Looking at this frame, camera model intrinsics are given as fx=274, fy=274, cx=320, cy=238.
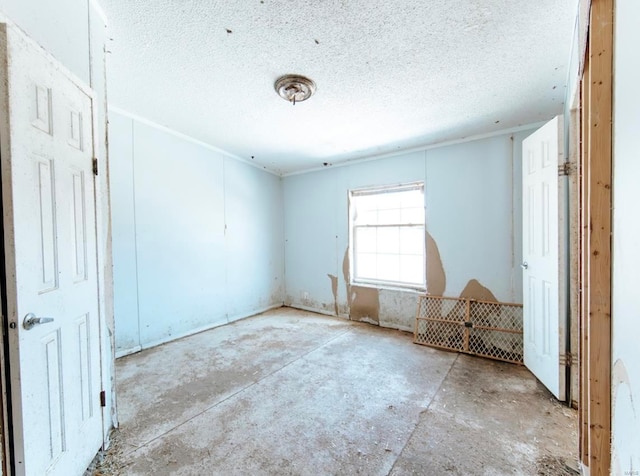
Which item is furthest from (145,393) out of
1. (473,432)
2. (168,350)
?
(473,432)

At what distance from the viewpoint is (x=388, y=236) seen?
399 cm

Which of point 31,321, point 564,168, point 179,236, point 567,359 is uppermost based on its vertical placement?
point 564,168

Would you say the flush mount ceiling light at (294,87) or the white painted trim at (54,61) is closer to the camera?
the white painted trim at (54,61)

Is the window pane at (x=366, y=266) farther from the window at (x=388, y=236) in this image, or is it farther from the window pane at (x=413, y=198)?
the window pane at (x=413, y=198)

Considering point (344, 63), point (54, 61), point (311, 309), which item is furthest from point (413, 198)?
point (54, 61)

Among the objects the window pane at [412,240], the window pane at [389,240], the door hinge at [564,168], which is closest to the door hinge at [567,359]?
the door hinge at [564,168]

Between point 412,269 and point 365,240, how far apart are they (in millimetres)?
818

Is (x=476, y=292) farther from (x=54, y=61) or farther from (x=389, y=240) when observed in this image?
A: (x=54, y=61)

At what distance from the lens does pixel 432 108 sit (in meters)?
2.56

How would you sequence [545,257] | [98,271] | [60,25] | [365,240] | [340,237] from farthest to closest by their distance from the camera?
[340,237] → [365,240] → [545,257] → [98,271] → [60,25]

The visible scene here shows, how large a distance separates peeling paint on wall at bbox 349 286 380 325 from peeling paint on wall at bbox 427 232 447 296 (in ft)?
2.58

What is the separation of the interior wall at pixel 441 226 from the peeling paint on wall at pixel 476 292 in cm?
1

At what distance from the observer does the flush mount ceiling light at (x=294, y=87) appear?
80.9 inches

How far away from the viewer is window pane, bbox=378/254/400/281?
12.9 ft
